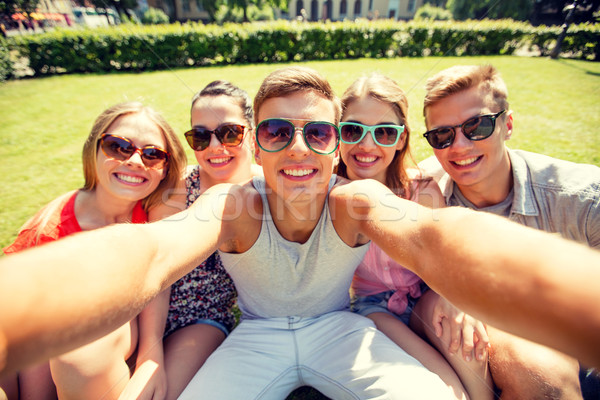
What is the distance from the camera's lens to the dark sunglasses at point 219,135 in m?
2.74

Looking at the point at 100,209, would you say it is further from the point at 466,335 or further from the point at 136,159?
the point at 466,335

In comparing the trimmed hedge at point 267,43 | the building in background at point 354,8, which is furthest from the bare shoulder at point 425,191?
the building in background at point 354,8

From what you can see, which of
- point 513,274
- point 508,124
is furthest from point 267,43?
point 513,274

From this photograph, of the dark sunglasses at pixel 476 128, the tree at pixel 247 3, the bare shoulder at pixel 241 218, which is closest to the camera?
the bare shoulder at pixel 241 218

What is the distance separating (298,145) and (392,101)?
1.27m

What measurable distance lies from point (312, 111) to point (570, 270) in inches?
61.6

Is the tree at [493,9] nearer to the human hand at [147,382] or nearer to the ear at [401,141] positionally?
the ear at [401,141]

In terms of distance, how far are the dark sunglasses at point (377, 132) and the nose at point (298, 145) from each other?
848 mm

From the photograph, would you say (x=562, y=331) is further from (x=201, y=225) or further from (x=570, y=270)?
(x=201, y=225)

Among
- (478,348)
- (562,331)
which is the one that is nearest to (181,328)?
(478,348)

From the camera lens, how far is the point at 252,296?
222 cm

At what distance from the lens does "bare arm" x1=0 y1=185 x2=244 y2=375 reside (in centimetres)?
74

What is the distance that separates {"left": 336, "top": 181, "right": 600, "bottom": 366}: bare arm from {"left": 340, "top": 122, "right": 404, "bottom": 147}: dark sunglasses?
143cm

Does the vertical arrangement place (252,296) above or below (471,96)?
below
